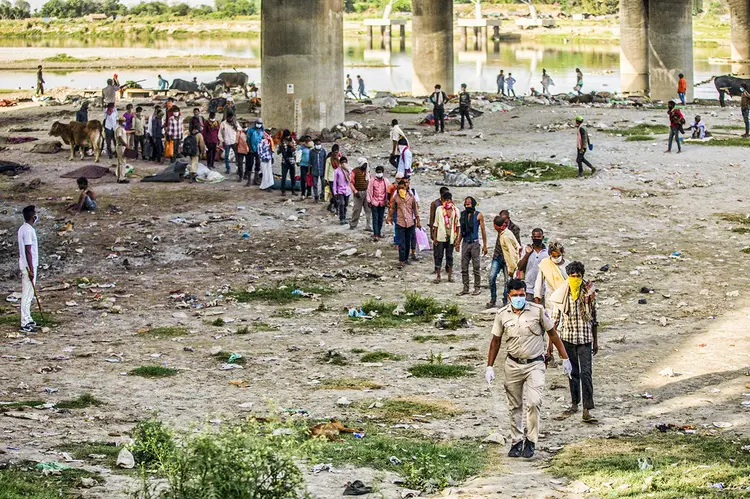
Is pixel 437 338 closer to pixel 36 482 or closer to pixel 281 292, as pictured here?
pixel 281 292

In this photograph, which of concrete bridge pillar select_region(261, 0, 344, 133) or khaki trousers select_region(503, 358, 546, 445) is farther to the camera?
concrete bridge pillar select_region(261, 0, 344, 133)

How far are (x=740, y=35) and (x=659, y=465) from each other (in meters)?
62.5

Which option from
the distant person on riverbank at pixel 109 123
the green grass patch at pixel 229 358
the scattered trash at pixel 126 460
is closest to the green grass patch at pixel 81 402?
the green grass patch at pixel 229 358

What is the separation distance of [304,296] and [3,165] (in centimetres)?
1199

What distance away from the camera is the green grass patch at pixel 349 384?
12.4 m

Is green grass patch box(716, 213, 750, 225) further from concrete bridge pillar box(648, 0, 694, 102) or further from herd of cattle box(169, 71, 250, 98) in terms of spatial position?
herd of cattle box(169, 71, 250, 98)

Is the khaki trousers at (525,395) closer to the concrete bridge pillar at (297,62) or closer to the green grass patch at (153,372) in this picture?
the green grass patch at (153,372)

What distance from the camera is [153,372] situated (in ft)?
42.3

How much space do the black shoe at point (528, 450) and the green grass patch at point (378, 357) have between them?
378 centimetres

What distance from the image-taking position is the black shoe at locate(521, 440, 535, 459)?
9.91 m

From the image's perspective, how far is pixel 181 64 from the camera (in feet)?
258

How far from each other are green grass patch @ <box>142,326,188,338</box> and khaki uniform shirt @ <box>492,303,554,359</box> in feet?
19.7

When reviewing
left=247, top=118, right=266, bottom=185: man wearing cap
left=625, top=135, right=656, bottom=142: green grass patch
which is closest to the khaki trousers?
left=247, top=118, right=266, bottom=185: man wearing cap

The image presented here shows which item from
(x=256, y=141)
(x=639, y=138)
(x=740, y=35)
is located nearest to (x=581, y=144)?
(x=639, y=138)
